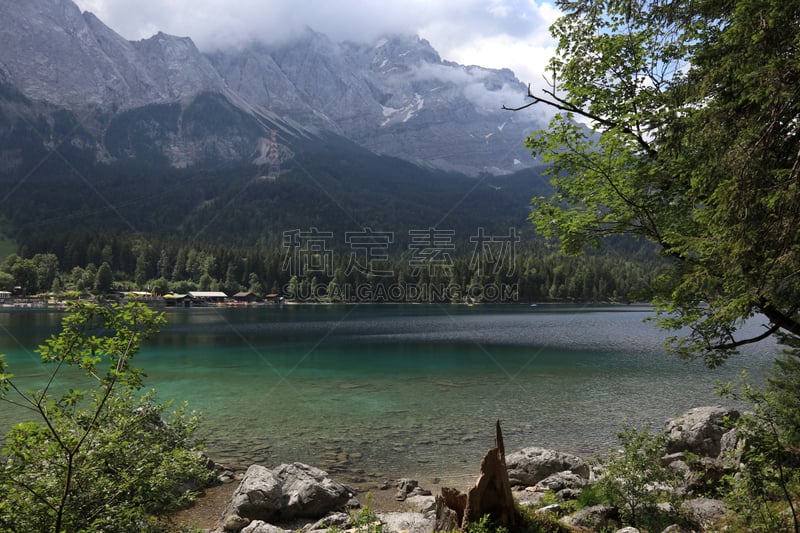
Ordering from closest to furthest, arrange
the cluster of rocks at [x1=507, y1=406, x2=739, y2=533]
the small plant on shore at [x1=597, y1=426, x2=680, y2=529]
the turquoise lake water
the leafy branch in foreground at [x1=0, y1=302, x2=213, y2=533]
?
1. the leafy branch in foreground at [x1=0, y1=302, x2=213, y2=533]
2. the small plant on shore at [x1=597, y1=426, x2=680, y2=529]
3. the cluster of rocks at [x1=507, y1=406, x2=739, y2=533]
4. the turquoise lake water

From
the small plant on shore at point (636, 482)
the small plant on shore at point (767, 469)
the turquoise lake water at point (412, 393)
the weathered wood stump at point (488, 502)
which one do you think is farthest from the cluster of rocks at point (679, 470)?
the turquoise lake water at point (412, 393)

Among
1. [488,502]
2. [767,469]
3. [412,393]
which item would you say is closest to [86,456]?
[488,502]

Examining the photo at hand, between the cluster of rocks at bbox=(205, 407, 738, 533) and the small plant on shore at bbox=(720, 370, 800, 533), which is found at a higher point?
the small plant on shore at bbox=(720, 370, 800, 533)

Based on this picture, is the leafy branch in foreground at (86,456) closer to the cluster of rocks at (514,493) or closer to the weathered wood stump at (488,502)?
the weathered wood stump at (488,502)

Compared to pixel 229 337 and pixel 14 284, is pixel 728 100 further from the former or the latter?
pixel 14 284

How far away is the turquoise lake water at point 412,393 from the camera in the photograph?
24.8m

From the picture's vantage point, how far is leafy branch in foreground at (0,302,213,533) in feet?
22.1

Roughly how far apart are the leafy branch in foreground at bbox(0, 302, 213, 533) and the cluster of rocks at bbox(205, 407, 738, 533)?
5.80 metres

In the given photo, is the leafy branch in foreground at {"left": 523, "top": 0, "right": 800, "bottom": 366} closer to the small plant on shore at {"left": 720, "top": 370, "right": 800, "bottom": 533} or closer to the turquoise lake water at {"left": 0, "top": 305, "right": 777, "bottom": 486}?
the small plant on shore at {"left": 720, "top": 370, "right": 800, "bottom": 533}

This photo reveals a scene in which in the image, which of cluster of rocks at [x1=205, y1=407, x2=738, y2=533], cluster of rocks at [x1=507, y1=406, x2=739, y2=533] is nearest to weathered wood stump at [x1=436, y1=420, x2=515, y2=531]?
cluster of rocks at [x1=205, y1=407, x2=738, y2=533]

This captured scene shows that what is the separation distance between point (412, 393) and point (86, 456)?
3176cm

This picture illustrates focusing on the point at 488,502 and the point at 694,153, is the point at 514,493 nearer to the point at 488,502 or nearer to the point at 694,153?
the point at 488,502

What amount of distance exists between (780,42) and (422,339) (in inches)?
2830

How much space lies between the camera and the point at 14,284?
618 feet
